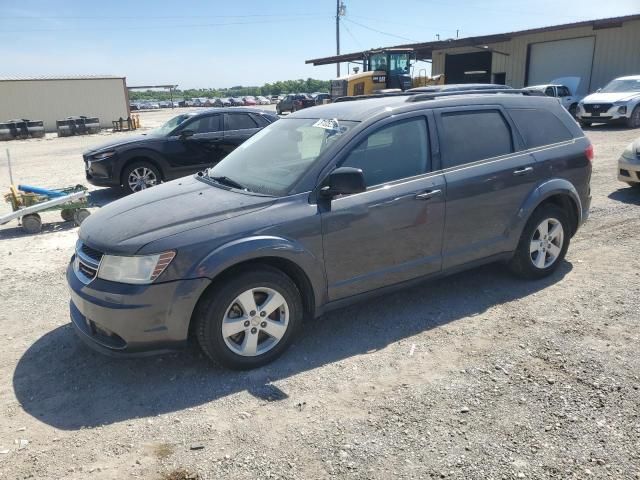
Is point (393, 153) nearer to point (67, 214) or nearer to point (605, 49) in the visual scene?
point (67, 214)

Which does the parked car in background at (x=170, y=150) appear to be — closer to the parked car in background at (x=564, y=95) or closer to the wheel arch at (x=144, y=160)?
the wheel arch at (x=144, y=160)

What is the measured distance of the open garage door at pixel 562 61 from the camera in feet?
82.8

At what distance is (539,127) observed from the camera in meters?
4.91

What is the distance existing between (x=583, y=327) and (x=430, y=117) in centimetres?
208

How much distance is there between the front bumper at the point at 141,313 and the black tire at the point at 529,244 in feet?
10.0

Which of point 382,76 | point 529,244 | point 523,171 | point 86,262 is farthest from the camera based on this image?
point 382,76

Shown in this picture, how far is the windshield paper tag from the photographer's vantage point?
402 cm

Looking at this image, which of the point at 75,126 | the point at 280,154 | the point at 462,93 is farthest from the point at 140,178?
the point at 75,126

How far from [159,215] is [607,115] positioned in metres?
18.3

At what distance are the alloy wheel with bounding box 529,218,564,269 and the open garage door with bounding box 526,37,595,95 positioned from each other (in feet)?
71.1

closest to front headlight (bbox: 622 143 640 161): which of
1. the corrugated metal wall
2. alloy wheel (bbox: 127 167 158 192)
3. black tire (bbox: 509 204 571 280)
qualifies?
black tire (bbox: 509 204 571 280)

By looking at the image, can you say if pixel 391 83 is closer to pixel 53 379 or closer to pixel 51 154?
pixel 51 154

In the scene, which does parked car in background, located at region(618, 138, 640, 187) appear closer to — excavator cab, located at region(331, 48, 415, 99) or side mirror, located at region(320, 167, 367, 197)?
side mirror, located at region(320, 167, 367, 197)

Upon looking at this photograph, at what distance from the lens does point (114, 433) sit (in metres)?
3.02
